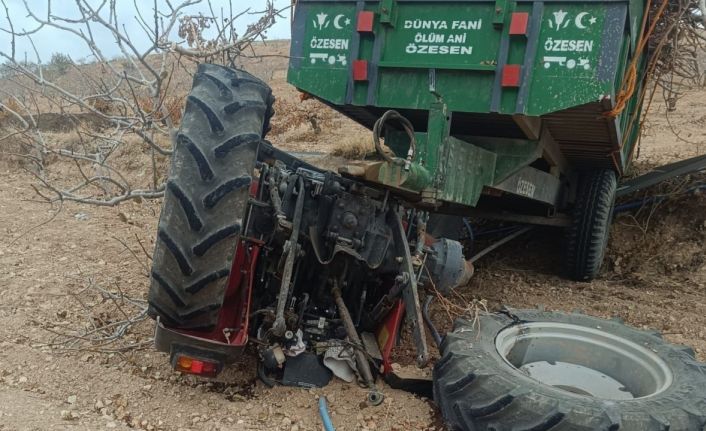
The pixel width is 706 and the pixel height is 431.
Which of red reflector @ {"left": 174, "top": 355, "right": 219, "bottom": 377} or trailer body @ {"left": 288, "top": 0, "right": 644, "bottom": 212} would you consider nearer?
red reflector @ {"left": 174, "top": 355, "right": 219, "bottom": 377}

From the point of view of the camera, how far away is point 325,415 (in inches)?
118

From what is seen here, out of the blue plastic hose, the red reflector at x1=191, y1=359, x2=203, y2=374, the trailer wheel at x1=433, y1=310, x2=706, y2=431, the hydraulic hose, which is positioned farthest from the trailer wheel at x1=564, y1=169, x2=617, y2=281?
the red reflector at x1=191, y1=359, x2=203, y2=374

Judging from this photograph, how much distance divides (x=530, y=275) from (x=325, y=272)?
3.43 m

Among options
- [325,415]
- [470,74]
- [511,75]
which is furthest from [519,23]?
[325,415]

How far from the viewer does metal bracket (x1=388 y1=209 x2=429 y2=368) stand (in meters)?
3.08

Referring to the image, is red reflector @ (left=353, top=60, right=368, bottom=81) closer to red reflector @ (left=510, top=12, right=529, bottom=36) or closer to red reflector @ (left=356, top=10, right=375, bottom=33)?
red reflector @ (left=356, top=10, right=375, bottom=33)

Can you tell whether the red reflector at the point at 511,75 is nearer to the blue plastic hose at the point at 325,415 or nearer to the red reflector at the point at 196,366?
the blue plastic hose at the point at 325,415

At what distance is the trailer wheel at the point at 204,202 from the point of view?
2.57m

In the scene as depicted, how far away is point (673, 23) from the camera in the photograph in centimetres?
514

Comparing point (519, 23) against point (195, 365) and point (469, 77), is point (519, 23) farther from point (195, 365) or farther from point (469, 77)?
point (195, 365)

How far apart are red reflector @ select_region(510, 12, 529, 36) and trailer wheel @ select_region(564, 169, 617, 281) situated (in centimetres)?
252

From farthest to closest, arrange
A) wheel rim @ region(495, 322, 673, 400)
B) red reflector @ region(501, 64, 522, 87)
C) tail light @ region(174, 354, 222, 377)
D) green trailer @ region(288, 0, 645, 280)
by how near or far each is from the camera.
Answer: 1. red reflector @ region(501, 64, 522, 87)
2. green trailer @ region(288, 0, 645, 280)
3. wheel rim @ region(495, 322, 673, 400)
4. tail light @ region(174, 354, 222, 377)

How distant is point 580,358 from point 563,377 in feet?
0.51

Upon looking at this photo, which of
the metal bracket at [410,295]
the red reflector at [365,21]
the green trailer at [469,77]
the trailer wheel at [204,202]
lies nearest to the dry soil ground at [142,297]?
the metal bracket at [410,295]
